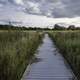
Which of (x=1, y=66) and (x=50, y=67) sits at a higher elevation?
(x=1, y=66)

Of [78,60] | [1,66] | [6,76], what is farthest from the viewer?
[78,60]

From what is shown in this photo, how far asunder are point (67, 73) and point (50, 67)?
1471 millimetres

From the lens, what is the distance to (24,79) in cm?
898

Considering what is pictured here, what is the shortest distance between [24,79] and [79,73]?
187cm

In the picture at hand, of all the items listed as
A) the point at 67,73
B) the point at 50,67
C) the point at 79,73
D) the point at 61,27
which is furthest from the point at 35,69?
the point at 61,27

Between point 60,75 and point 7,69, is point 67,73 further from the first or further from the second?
point 7,69

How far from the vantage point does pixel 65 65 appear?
1180cm

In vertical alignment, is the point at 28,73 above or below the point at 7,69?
below

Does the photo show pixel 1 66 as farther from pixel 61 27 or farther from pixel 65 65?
pixel 61 27

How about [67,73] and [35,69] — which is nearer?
[67,73]

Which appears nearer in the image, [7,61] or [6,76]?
[6,76]

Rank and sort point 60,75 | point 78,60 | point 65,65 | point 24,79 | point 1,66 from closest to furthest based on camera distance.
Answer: point 1,66
point 24,79
point 60,75
point 78,60
point 65,65

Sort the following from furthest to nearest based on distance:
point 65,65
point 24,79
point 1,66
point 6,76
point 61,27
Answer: point 61,27 < point 65,65 < point 24,79 < point 1,66 < point 6,76

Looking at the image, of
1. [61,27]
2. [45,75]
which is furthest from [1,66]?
[61,27]
